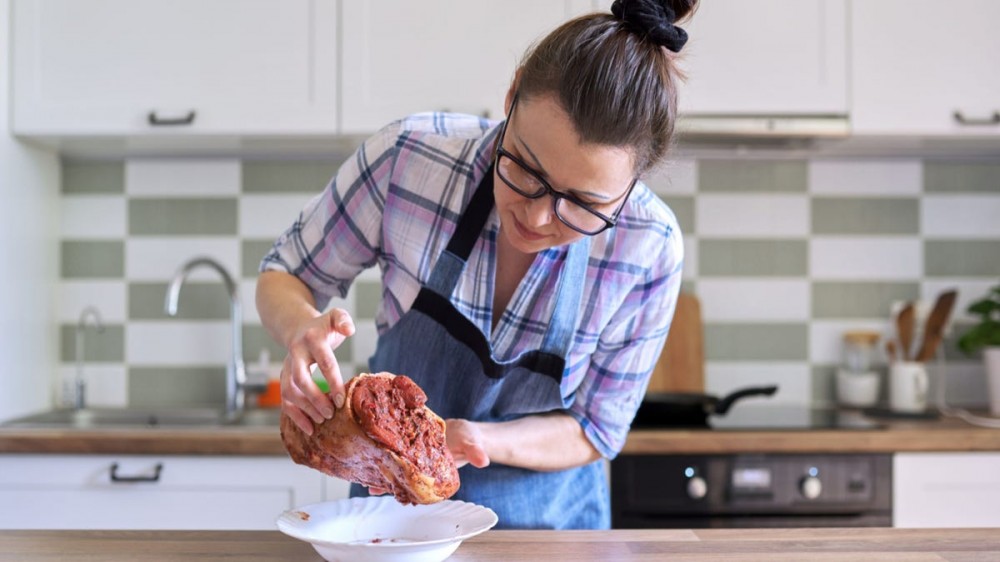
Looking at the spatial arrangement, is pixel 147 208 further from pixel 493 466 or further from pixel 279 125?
pixel 493 466

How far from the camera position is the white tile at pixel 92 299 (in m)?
2.73

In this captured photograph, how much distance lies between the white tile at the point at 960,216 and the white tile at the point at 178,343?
2013 mm

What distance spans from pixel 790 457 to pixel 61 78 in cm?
197

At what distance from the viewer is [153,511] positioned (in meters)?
2.20

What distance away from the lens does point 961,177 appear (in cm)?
273

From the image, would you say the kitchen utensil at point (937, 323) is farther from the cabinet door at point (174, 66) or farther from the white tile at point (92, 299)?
the white tile at point (92, 299)

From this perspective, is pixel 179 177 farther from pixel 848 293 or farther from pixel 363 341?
pixel 848 293

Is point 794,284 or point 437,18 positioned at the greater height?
point 437,18

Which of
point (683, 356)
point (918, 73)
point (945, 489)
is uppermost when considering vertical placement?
point (918, 73)

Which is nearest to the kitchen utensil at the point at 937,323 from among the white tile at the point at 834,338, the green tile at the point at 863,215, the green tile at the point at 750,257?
the white tile at the point at 834,338

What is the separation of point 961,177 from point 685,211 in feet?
2.59

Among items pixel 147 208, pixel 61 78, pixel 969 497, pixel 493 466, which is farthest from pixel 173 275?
pixel 969 497

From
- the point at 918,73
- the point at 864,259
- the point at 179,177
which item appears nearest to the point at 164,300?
the point at 179,177

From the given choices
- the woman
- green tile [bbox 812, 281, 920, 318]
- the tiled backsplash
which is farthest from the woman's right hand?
green tile [bbox 812, 281, 920, 318]
